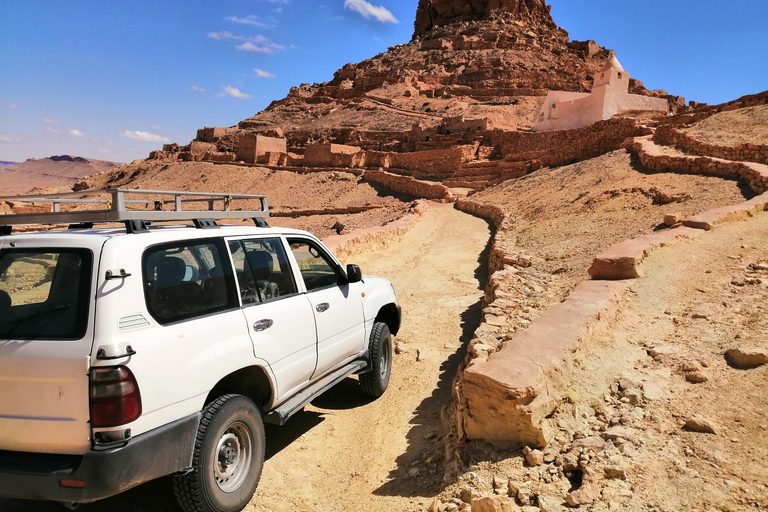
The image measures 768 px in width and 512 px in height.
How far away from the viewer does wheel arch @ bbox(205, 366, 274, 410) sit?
320cm

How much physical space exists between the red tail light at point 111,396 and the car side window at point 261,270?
1057 mm

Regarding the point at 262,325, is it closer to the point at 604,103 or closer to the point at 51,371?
the point at 51,371

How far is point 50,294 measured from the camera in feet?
9.40

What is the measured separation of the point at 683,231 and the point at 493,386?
5.90 metres

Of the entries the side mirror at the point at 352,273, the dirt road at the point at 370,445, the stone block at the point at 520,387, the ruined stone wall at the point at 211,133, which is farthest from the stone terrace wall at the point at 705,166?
the ruined stone wall at the point at 211,133

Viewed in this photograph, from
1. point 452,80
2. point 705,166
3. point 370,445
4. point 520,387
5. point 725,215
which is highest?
point 452,80

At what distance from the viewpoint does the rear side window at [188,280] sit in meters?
2.85

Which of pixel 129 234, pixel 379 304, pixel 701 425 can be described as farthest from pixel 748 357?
pixel 129 234

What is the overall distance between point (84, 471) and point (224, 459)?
2.73ft

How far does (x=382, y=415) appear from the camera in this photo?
4871 mm

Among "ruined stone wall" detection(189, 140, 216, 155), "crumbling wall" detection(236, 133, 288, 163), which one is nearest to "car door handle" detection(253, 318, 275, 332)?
"crumbling wall" detection(236, 133, 288, 163)

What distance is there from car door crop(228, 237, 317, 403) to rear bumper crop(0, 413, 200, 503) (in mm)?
911

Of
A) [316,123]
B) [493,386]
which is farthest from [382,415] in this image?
[316,123]

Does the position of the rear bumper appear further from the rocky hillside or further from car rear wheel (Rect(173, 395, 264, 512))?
the rocky hillside
